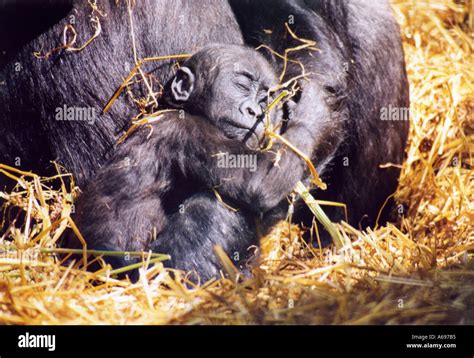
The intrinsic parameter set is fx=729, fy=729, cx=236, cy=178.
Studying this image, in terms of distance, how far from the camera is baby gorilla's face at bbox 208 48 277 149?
107 inches

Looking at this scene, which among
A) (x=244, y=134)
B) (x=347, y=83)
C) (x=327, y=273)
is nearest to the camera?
(x=327, y=273)

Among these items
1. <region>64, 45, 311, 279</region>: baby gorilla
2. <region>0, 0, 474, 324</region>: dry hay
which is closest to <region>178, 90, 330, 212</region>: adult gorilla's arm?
<region>64, 45, 311, 279</region>: baby gorilla

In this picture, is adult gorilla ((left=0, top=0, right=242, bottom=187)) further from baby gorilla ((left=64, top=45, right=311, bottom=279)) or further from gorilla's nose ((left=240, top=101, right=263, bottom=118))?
gorilla's nose ((left=240, top=101, right=263, bottom=118))

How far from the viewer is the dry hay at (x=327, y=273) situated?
2.28m

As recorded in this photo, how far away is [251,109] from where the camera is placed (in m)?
2.75

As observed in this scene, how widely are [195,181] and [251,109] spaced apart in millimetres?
358

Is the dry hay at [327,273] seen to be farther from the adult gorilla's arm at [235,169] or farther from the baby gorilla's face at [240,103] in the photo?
the baby gorilla's face at [240,103]

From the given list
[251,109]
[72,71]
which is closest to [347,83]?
[251,109]

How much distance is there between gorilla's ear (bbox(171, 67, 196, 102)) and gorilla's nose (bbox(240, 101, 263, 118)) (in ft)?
0.70

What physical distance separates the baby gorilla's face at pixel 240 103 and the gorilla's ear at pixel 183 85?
10 centimetres

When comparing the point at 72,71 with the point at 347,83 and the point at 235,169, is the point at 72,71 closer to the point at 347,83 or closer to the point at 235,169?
the point at 235,169

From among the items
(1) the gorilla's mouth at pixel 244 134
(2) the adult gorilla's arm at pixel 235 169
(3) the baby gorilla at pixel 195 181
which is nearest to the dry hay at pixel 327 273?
(3) the baby gorilla at pixel 195 181

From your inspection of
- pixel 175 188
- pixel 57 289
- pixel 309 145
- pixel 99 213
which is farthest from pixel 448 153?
pixel 57 289
